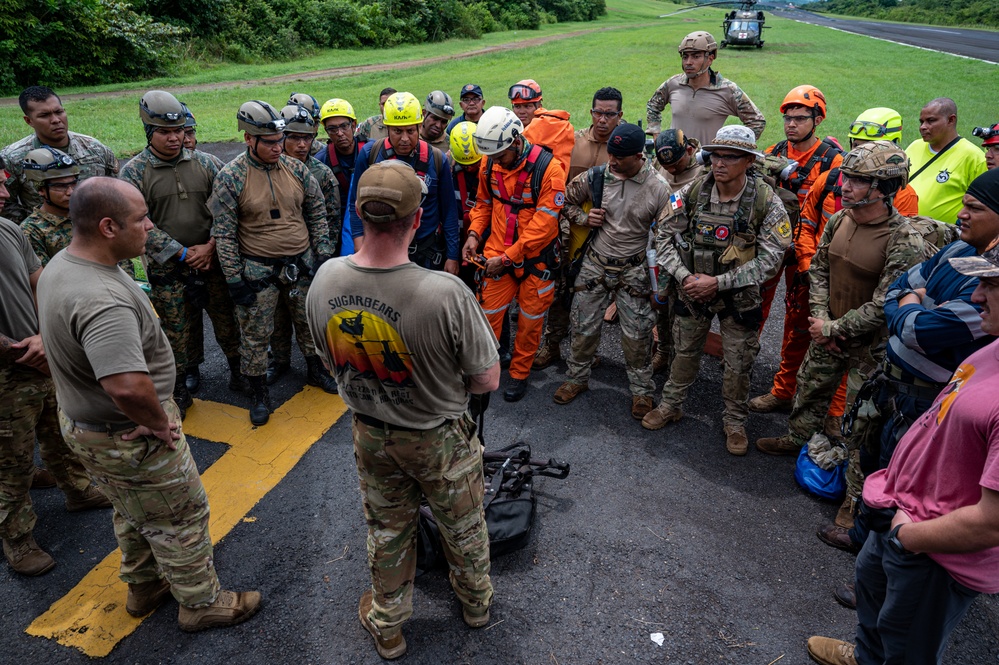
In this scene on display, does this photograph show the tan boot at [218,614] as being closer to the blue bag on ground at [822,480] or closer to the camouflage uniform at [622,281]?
the camouflage uniform at [622,281]

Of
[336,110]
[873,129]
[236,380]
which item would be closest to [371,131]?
[336,110]

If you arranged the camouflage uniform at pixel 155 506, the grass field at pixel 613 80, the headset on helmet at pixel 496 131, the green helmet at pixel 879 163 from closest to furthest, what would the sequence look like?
1. the camouflage uniform at pixel 155 506
2. the green helmet at pixel 879 163
3. the headset on helmet at pixel 496 131
4. the grass field at pixel 613 80

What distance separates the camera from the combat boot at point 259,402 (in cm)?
513

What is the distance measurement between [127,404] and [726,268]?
13.1 feet

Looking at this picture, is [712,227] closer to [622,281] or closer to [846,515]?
[622,281]

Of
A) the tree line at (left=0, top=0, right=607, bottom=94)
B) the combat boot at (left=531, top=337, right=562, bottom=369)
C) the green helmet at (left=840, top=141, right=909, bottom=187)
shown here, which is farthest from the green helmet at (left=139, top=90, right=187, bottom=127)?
the tree line at (left=0, top=0, right=607, bottom=94)

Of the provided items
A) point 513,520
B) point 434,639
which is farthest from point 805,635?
point 434,639

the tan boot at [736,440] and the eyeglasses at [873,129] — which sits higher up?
the eyeglasses at [873,129]

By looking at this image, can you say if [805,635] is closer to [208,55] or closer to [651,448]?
[651,448]

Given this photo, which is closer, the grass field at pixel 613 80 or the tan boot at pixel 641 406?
the tan boot at pixel 641 406

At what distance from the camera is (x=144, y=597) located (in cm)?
339

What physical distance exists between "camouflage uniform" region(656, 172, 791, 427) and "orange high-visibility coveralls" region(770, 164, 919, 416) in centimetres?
63

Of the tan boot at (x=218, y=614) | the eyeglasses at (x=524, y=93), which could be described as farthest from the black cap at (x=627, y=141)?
the tan boot at (x=218, y=614)

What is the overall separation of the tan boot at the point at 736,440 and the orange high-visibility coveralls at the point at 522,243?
179cm
